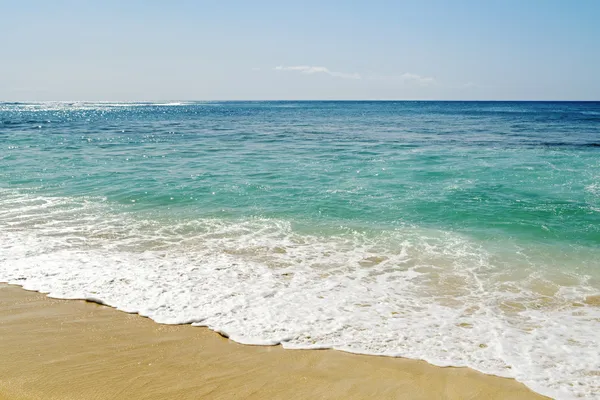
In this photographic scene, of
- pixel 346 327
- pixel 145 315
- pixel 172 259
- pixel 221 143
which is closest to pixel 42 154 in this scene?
pixel 221 143

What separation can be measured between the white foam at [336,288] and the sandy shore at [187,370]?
0.83 feet

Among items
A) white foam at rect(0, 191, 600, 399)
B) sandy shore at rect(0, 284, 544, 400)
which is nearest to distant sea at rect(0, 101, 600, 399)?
white foam at rect(0, 191, 600, 399)

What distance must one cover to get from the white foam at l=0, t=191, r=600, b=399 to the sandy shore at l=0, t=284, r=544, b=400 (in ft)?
0.83

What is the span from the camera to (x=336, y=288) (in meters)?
7.07

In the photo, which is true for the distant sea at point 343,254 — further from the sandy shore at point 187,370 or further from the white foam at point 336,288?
the sandy shore at point 187,370

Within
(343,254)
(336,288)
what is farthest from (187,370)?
(343,254)

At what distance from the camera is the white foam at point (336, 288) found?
17.8 ft

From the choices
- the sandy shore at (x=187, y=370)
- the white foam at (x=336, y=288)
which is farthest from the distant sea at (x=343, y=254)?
the sandy shore at (x=187, y=370)

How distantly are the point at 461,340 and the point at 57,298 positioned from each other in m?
5.81

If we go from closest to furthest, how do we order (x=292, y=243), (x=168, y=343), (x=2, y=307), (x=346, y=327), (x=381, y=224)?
(x=168, y=343), (x=346, y=327), (x=2, y=307), (x=292, y=243), (x=381, y=224)

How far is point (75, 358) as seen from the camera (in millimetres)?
5055

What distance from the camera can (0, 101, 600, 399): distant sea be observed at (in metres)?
5.68

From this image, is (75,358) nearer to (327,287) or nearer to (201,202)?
(327,287)

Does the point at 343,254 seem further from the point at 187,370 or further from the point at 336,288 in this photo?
the point at 187,370
